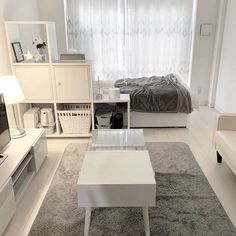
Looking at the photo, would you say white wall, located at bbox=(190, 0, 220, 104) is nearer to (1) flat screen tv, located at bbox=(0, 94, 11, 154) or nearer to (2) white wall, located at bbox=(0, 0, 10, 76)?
(2) white wall, located at bbox=(0, 0, 10, 76)

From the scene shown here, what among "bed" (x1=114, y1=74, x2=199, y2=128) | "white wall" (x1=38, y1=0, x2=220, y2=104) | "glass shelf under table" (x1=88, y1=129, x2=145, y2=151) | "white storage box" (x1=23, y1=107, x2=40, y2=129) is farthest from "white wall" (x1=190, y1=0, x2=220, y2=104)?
"white storage box" (x1=23, y1=107, x2=40, y2=129)

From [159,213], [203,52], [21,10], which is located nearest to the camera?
[159,213]

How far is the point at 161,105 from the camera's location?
3656 mm

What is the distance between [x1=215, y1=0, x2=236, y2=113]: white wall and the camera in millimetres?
4066

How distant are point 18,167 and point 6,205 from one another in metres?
0.46

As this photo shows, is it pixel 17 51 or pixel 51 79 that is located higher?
pixel 17 51

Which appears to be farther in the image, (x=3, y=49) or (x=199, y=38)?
(x=199, y=38)

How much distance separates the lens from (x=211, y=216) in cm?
200

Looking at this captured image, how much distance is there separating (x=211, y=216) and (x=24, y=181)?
171 centimetres

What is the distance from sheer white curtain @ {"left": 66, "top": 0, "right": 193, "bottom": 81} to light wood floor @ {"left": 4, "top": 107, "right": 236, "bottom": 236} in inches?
57.9

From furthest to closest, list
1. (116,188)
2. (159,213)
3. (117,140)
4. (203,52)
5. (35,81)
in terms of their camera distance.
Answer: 1. (203,52)
2. (35,81)
3. (117,140)
4. (159,213)
5. (116,188)

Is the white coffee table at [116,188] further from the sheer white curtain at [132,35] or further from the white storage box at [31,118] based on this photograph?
the sheer white curtain at [132,35]

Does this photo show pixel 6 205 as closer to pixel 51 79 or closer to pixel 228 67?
pixel 51 79

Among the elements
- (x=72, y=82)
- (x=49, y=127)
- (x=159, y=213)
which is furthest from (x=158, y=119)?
(x=159, y=213)
